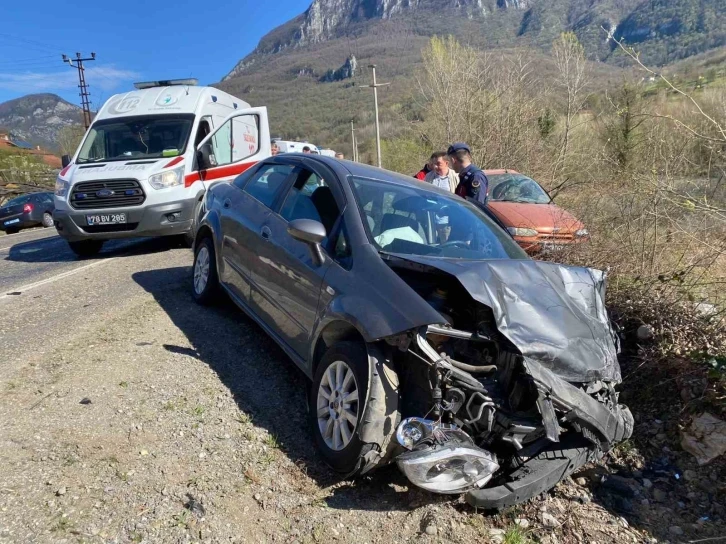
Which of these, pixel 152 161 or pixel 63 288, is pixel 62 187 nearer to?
pixel 152 161

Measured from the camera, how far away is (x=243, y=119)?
1009 cm

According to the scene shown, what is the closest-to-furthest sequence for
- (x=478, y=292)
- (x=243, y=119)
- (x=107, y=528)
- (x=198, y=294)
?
(x=107, y=528)
(x=478, y=292)
(x=198, y=294)
(x=243, y=119)

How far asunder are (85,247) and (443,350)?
25.5 feet

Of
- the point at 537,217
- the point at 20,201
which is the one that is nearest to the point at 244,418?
the point at 537,217

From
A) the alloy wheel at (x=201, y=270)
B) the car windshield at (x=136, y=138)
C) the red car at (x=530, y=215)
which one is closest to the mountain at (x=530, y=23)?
the red car at (x=530, y=215)

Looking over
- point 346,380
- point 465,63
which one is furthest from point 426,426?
point 465,63

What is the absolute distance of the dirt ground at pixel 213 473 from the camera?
2.60m

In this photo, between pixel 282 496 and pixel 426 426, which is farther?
pixel 282 496

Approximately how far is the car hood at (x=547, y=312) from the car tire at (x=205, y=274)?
9.35ft

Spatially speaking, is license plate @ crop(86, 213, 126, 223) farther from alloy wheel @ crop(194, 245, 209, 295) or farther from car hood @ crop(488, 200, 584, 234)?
car hood @ crop(488, 200, 584, 234)

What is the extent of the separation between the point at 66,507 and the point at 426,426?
1.79 m

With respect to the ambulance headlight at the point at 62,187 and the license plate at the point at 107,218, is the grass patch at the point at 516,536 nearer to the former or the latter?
the license plate at the point at 107,218

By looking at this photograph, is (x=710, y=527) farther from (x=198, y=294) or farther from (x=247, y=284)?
(x=198, y=294)

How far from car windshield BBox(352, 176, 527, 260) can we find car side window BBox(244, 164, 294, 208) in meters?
0.89
